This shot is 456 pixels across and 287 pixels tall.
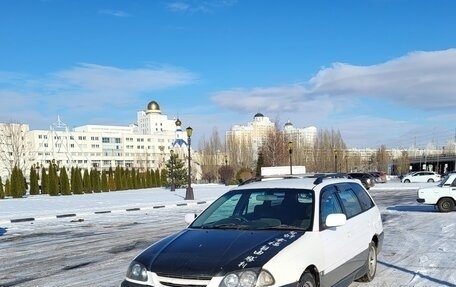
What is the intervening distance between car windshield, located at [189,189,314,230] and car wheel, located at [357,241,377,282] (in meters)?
1.93

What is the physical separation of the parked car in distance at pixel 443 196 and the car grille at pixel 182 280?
655 inches

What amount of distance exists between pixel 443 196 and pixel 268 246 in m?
16.0

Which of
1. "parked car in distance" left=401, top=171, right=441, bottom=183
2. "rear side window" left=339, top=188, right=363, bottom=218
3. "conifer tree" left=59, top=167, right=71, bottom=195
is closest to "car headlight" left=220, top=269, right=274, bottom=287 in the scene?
"rear side window" left=339, top=188, right=363, bottom=218

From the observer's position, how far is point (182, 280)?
4258 millimetres

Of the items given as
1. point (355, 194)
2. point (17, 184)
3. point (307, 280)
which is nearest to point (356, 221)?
point (355, 194)

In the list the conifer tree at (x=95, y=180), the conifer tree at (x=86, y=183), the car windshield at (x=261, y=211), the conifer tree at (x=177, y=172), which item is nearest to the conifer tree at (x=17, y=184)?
the conifer tree at (x=86, y=183)

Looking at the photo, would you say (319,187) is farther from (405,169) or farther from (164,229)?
(405,169)

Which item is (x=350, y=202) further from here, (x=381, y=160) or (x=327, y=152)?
(x=381, y=160)

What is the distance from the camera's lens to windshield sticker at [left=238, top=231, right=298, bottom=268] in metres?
4.38

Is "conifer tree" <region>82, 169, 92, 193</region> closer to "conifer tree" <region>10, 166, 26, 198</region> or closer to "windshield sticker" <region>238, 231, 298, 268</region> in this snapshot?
"conifer tree" <region>10, 166, 26, 198</region>

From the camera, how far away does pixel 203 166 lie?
3410 inches

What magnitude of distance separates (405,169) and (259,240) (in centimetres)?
11780

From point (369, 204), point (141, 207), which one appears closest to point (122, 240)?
point (369, 204)

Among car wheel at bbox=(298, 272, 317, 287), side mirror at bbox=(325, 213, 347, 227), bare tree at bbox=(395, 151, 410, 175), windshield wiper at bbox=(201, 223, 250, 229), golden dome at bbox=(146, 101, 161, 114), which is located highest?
golden dome at bbox=(146, 101, 161, 114)
